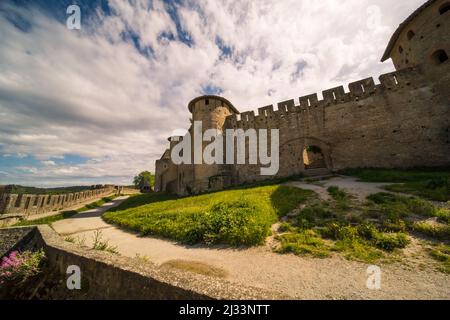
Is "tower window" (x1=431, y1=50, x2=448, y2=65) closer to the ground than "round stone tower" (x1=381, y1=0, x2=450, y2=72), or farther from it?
closer to the ground

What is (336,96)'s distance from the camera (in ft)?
49.3

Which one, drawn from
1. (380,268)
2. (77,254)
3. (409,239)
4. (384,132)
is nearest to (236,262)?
(380,268)

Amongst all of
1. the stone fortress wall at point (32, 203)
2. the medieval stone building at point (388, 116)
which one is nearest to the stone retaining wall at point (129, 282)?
the stone fortress wall at point (32, 203)

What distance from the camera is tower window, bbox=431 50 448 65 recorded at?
1221cm

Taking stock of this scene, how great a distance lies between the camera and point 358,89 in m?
14.3

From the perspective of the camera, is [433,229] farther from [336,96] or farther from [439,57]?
[439,57]

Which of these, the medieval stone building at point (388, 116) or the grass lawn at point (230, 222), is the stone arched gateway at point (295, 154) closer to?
the medieval stone building at point (388, 116)

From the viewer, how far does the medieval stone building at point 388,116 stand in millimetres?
11883

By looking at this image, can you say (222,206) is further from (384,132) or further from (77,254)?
(384,132)

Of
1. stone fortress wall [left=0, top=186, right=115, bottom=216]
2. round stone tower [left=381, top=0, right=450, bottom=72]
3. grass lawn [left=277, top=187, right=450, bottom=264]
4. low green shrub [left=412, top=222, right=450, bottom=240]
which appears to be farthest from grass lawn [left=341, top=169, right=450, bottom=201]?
stone fortress wall [left=0, top=186, right=115, bottom=216]

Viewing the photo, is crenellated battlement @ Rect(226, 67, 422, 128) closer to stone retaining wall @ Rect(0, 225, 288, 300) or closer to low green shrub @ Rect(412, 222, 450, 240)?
low green shrub @ Rect(412, 222, 450, 240)

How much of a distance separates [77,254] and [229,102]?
780 inches

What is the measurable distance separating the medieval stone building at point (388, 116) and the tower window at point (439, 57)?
50mm

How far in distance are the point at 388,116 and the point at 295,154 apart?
712 cm
